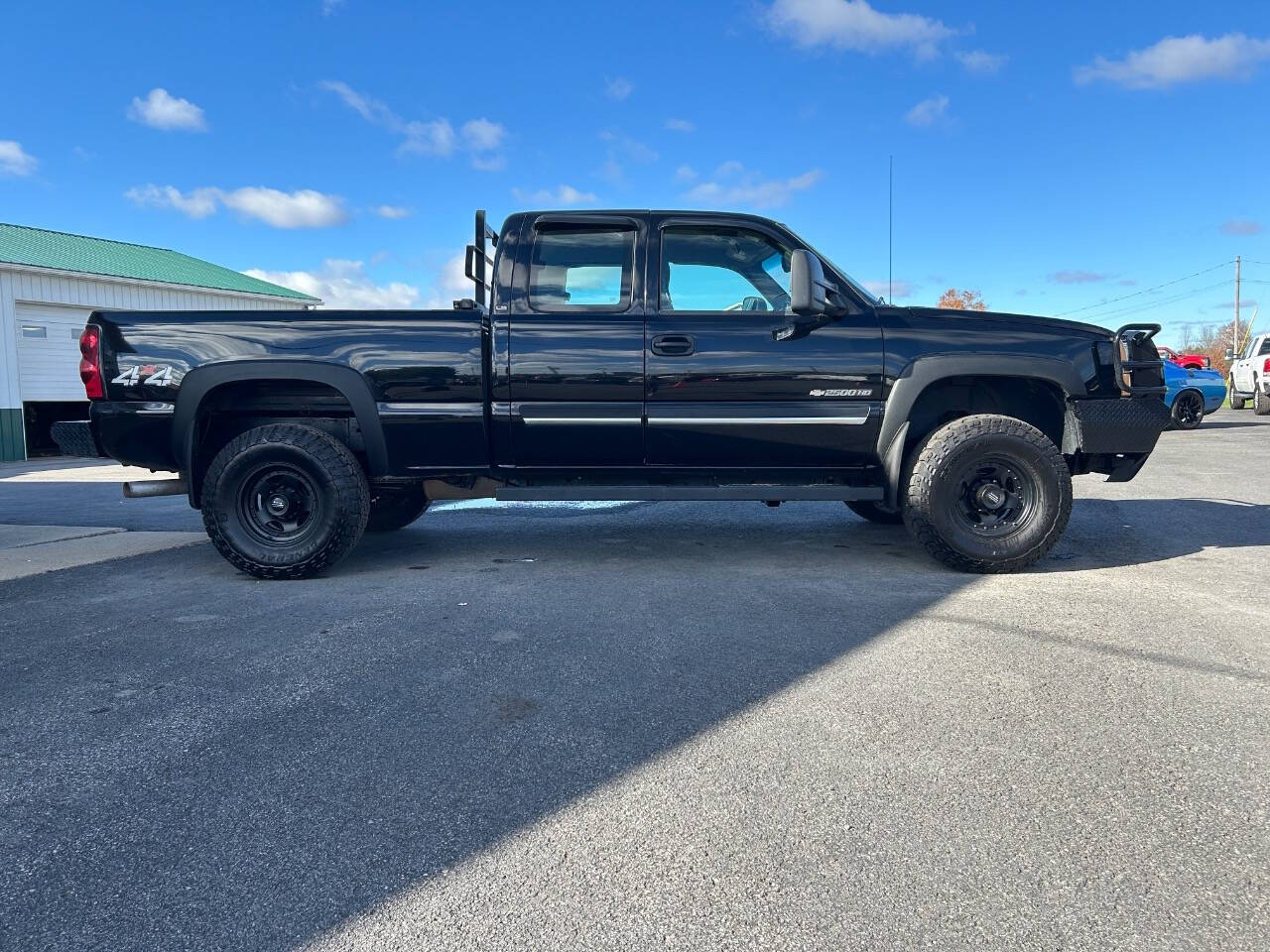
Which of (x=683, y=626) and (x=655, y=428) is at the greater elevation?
(x=655, y=428)

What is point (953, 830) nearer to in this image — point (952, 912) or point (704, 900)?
point (952, 912)

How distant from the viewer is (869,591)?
13.4 ft

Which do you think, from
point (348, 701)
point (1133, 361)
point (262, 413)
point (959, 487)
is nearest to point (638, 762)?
point (348, 701)

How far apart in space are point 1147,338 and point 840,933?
4.33 metres

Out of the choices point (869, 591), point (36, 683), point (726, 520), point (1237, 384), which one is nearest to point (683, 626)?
point (869, 591)

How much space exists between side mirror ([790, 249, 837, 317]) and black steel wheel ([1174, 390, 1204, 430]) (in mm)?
15814

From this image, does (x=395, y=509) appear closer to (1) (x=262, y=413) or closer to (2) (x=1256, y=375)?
(1) (x=262, y=413)

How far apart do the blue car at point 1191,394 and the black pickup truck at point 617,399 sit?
47.1 feet

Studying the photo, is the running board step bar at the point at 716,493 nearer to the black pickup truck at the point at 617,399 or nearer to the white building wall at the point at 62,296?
the black pickup truck at the point at 617,399

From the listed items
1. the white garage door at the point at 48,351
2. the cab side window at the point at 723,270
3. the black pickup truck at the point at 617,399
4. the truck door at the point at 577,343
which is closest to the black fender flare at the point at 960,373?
the black pickup truck at the point at 617,399

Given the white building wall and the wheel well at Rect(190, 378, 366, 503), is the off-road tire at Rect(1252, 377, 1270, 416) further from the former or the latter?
the white building wall

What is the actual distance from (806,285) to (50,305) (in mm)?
17373

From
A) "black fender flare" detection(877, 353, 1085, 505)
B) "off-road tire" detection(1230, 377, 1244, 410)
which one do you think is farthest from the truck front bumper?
"off-road tire" detection(1230, 377, 1244, 410)

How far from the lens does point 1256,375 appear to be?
795 inches
